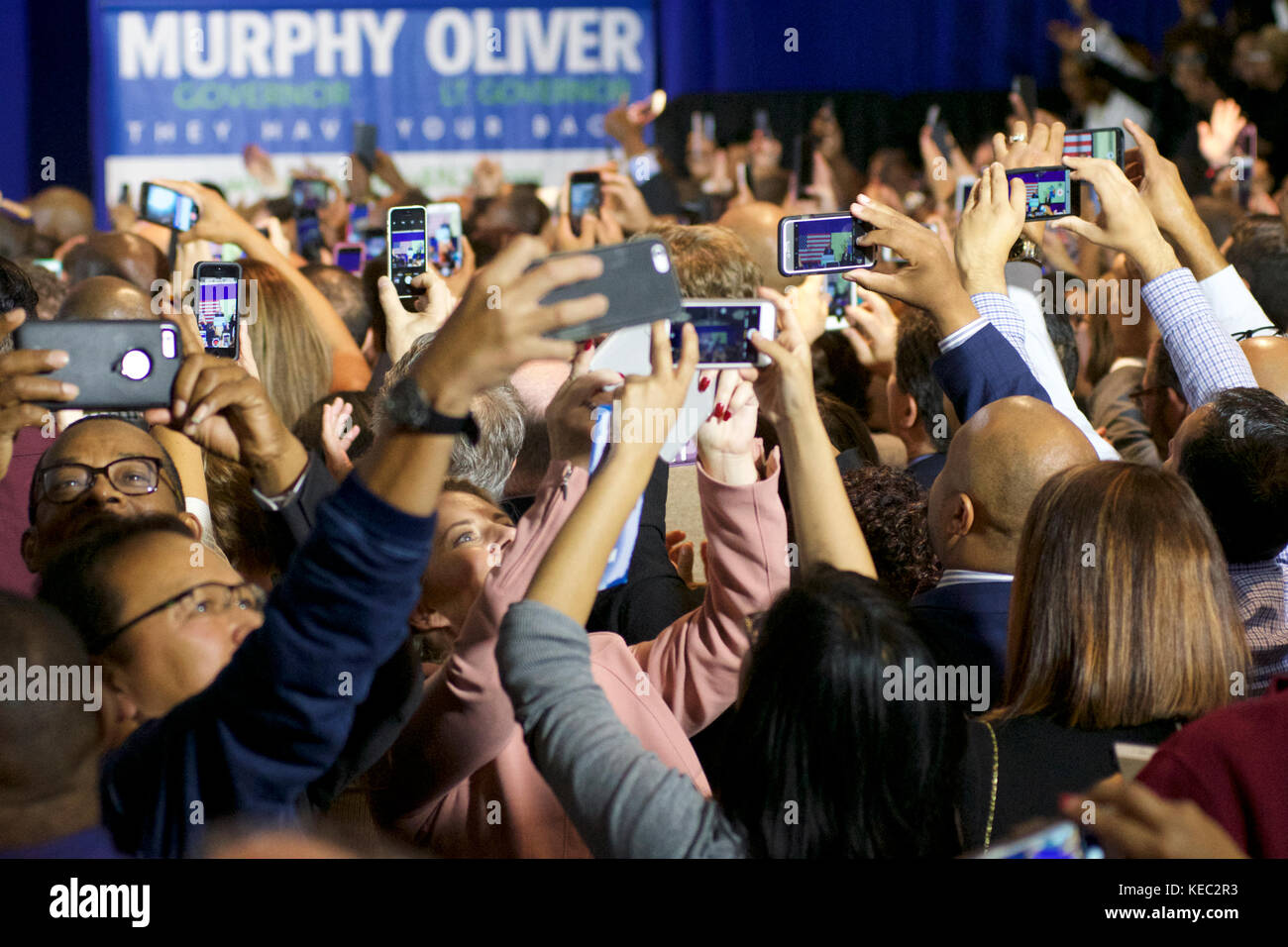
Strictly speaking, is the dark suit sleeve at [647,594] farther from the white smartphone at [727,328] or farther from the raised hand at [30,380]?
the raised hand at [30,380]

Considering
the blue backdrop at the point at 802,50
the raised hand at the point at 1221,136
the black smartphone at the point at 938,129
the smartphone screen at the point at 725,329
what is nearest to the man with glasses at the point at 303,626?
the smartphone screen at the point at 725,329

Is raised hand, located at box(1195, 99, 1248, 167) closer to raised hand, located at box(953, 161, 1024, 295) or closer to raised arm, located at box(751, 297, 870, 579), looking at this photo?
raised hand, located at box(953, 161, 1024, 295)

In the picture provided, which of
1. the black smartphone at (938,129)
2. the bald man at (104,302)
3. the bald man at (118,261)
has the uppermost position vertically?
the black smartphone at (938,129)

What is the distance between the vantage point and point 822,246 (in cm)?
161

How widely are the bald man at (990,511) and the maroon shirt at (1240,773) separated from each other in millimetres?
440

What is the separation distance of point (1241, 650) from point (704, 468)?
1.65ft

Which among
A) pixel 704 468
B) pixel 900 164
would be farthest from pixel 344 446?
pixel 900 164

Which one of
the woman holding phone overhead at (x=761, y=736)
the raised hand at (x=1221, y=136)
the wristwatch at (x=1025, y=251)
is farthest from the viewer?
the raised hand at (x=1221, y=136)

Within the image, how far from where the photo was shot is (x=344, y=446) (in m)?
1.69

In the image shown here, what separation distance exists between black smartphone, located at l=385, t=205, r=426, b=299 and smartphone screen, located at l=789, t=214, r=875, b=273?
76cm

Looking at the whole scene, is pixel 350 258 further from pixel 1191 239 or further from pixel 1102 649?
pixel 1102 649

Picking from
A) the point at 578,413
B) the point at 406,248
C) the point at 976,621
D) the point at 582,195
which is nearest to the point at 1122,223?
the point at 976,621

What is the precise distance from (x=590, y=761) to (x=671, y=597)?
0.60 m

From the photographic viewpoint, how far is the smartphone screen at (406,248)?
7.04 feet
